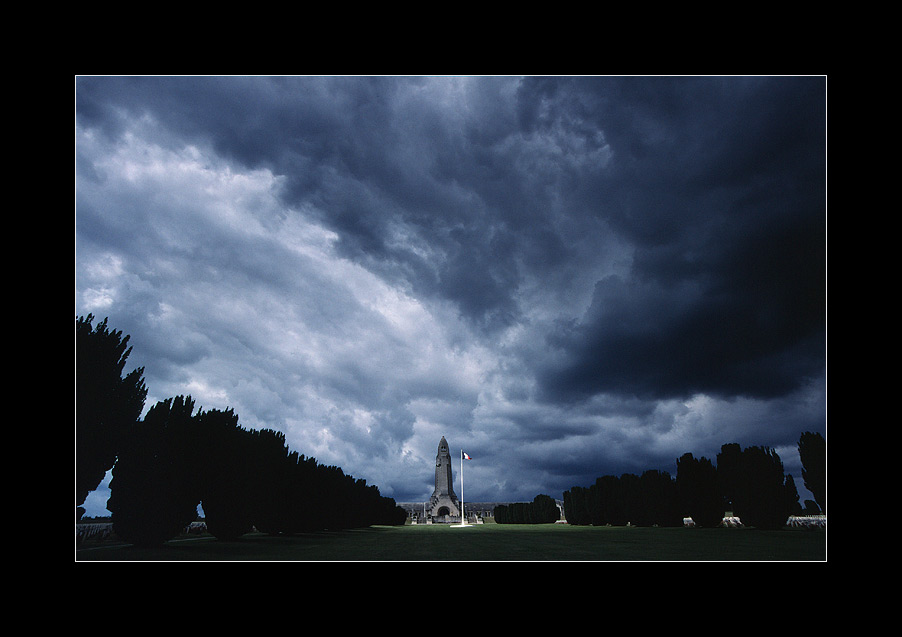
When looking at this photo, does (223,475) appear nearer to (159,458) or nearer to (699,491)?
(159,458)

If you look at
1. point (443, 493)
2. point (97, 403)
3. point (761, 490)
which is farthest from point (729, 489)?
point (443, 493)

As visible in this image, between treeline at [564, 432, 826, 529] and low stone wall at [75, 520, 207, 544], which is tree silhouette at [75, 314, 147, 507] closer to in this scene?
low stone wall at [75, 520, 207, 544]

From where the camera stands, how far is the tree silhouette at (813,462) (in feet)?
131

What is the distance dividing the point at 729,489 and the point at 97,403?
43.0 metres

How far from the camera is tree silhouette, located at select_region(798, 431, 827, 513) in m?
40.0

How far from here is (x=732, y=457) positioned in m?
43.1

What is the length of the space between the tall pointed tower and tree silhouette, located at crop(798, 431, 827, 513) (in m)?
82.8

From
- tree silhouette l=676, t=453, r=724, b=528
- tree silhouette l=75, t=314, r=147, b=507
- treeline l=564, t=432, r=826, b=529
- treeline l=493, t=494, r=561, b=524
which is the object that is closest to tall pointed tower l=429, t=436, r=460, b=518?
treeline l=493, t=494, r=561, b=524

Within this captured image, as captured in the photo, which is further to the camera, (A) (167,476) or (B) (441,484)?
(B) (441,484)

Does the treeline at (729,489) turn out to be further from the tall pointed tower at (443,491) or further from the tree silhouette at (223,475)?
the tall pointed tower at (443,491)
